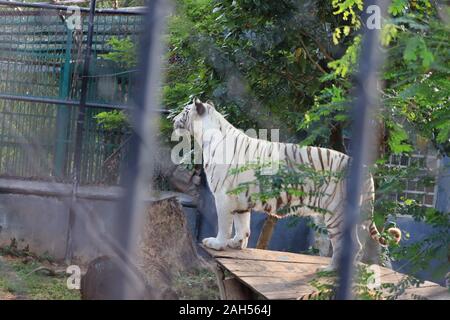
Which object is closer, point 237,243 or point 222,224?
point 222,224

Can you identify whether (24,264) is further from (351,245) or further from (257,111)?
(351,245)

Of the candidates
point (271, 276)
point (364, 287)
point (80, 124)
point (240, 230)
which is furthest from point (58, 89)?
point (364, 287)

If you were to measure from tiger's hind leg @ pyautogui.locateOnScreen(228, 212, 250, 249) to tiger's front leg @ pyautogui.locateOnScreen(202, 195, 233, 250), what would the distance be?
0.08 meters

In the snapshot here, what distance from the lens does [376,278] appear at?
3771 mm

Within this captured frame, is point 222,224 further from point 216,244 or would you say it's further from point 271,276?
point 271,276

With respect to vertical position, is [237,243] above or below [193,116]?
below

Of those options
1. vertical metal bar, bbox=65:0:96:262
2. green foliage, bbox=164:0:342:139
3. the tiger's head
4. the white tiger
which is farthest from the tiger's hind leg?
vertical metal bar, bbox=65:0:96:262

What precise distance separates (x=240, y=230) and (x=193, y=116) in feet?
3.06

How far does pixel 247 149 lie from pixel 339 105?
1520 mm

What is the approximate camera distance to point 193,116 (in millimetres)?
5133

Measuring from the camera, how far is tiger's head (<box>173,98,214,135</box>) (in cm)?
507

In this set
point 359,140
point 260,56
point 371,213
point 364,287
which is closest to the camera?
point 359,140
